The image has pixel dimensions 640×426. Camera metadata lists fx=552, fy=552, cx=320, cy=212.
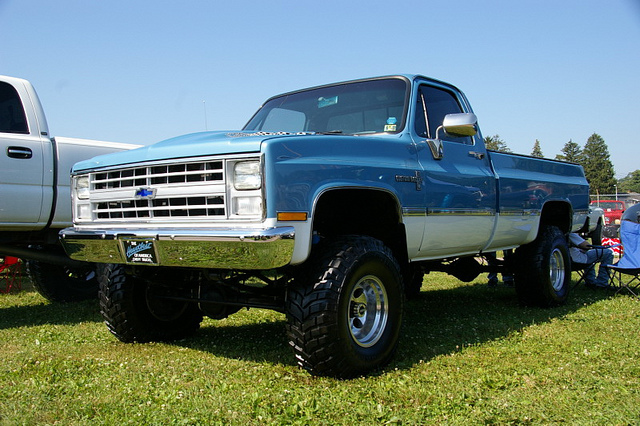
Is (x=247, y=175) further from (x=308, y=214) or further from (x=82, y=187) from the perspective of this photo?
(x=82, y=187)

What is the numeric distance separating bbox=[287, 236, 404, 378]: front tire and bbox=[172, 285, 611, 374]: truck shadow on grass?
29cm

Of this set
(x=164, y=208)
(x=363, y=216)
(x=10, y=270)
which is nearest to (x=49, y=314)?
(x=10, y=270)

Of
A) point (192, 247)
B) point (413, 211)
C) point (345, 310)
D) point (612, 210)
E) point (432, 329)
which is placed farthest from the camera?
point (612, 210)

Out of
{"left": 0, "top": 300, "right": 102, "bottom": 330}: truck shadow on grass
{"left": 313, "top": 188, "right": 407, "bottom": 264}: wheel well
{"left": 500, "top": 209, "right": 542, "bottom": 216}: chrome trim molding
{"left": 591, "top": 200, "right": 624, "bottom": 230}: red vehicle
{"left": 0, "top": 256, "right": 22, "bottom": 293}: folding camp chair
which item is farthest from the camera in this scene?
{"left": 591, "top": 200, "right": 624, "bottom": 230}: red vehicle

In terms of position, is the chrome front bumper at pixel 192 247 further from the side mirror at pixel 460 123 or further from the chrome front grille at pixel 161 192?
the side mirror at pixel 460 123

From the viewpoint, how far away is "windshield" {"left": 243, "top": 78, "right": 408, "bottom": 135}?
15.4 ft

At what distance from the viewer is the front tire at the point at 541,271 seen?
6.31 m

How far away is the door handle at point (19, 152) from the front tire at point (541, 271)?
5.54 meters

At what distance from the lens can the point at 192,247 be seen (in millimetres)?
3398

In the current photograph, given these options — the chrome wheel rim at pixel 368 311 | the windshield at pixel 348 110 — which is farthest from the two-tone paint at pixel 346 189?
the chrome wheel rim at pixel 368 311

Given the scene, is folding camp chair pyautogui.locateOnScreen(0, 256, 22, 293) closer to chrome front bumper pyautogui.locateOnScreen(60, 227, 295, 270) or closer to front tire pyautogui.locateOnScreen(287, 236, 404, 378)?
chrome front bumper pyautogui.locateOnScreen(60, 227, 295, 270)

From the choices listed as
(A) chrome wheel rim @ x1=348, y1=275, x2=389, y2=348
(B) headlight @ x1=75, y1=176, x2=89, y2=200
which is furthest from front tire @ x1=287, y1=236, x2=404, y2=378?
(B) headlight @ x1=75, y1=176, x2=89, y2=200

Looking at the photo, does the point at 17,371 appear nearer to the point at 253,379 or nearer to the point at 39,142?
the point at 253,379

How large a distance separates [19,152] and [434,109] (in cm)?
423
